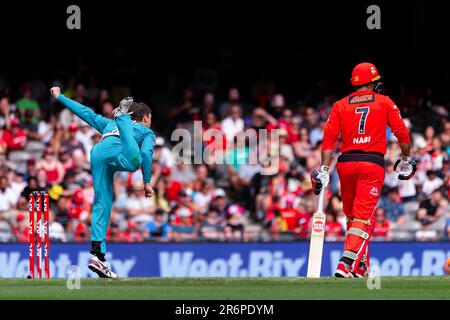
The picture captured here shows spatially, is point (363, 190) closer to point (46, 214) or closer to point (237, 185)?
point (46, 214)

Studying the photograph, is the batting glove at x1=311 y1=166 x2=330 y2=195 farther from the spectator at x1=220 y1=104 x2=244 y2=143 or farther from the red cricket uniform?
the spectator at x1=220 y1=104 x2=244 y2=143

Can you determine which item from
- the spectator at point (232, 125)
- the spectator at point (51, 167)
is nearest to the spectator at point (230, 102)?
the spectator at point (232, 125)

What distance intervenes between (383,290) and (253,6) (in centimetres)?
1565

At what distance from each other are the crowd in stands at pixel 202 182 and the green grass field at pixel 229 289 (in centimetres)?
712

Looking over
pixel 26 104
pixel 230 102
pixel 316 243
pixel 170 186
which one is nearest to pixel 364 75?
pixel 316 243

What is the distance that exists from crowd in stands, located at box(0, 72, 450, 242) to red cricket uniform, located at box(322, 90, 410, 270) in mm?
7496

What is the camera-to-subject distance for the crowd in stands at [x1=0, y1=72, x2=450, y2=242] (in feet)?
71.8

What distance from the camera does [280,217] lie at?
22.5 m

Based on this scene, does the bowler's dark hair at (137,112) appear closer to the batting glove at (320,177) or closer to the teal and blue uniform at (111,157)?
the teal and blue uniform at (111,157)

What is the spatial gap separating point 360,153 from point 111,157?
2.65 metres

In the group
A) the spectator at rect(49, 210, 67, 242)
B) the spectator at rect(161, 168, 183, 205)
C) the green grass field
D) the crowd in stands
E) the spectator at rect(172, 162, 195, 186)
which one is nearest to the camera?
the green grass field

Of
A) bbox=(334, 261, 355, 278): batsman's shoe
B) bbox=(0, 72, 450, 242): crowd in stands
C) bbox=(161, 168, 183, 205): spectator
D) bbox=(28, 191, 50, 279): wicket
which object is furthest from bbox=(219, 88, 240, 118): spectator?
bbox=(334, 261, 355, 278): batsman's shoe

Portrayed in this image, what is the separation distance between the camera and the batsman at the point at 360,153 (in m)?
14.3
